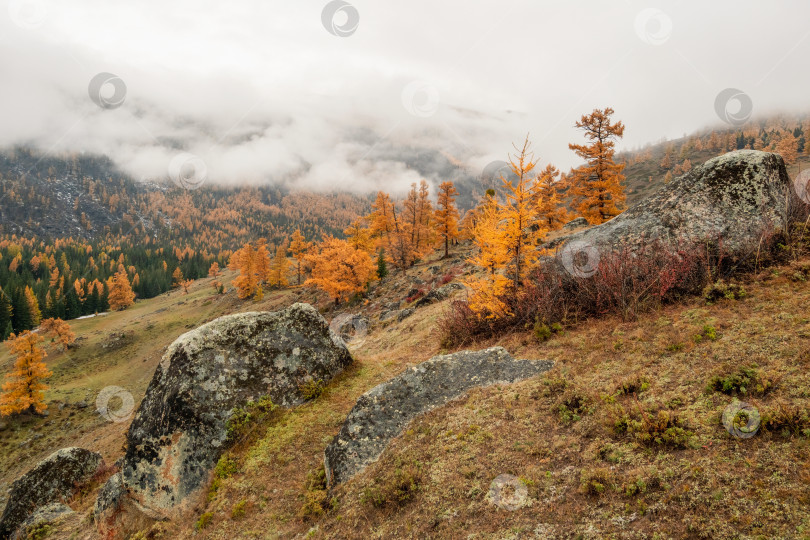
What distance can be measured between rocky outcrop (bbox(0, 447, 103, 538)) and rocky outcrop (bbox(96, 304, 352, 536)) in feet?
23.3

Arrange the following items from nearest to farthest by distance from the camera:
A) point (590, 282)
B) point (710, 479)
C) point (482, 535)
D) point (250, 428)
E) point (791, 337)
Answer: point (710, 479) → point (482, 535) → point (791, 337) → point (250, 428) → point (590, 282)

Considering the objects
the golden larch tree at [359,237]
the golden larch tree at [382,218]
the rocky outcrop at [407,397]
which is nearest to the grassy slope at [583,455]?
the rocky outcrop at [407,397]

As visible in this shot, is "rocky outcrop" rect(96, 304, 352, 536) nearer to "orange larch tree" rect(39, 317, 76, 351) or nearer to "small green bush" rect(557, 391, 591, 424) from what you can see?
"small green bush" rect(557, 391, 591, 424)

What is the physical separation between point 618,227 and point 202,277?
18537 cm

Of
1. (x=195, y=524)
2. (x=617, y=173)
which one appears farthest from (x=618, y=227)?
(x=617, y=173)

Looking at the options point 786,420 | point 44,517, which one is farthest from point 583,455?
point 44,517

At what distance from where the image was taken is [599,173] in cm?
3156

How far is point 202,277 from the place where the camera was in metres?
165

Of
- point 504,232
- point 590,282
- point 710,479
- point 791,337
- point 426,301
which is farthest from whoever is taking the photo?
point 426,301

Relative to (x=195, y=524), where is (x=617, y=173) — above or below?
above

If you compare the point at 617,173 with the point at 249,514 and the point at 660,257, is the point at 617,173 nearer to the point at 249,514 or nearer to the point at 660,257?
the point at 660,257

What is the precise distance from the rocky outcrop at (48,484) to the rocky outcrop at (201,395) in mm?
7099

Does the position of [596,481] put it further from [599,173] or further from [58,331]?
[58,331]

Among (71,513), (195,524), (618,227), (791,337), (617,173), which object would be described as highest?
(617,173)
